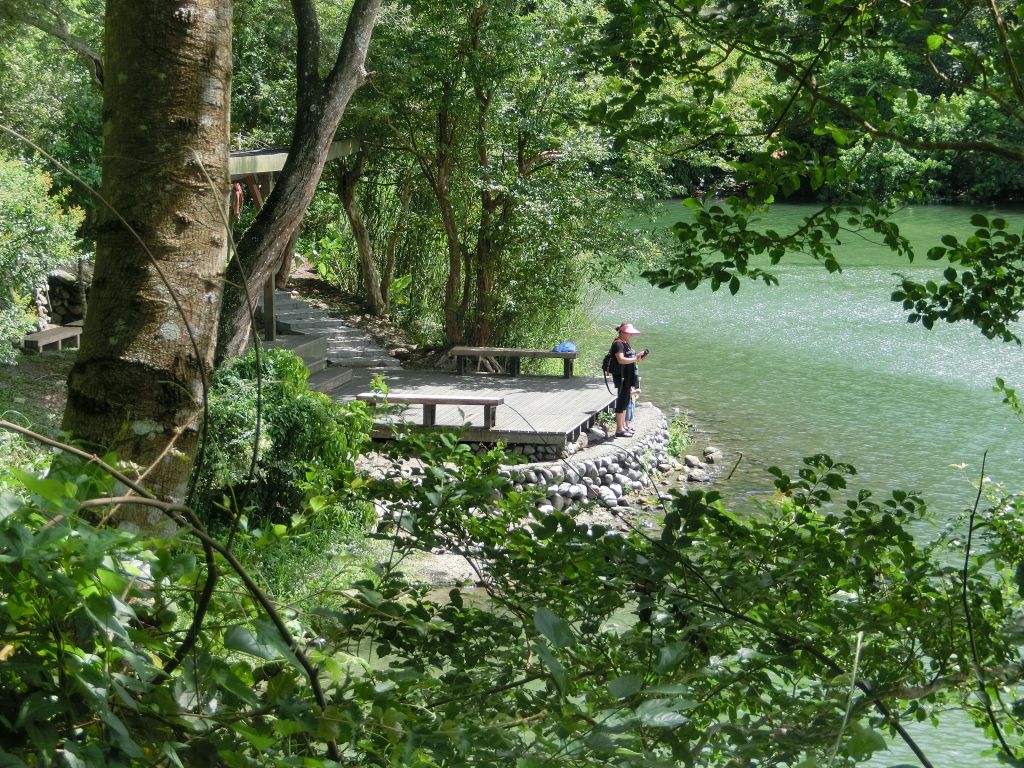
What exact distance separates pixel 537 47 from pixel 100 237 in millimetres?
11430

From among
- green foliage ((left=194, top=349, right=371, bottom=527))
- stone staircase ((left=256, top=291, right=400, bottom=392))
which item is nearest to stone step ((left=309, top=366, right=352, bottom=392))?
stone staircase ((left=256, top=291, right=400, bottom=392))

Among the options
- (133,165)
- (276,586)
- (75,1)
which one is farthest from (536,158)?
(133,165)

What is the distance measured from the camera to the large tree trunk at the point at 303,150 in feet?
12.4

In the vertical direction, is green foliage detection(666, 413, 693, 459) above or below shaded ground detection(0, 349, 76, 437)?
below

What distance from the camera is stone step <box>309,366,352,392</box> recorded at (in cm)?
1215

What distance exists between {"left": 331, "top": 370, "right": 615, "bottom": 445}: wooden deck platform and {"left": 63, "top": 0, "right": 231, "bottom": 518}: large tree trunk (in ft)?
27.9

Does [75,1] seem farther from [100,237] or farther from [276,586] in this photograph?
[100,237]

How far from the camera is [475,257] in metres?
14.3

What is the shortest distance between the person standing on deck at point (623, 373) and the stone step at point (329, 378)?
3387 mm

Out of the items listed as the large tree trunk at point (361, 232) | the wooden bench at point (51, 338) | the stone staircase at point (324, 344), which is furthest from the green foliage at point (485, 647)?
the large tree trunk at point (361, 232)

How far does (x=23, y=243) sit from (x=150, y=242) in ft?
29.9

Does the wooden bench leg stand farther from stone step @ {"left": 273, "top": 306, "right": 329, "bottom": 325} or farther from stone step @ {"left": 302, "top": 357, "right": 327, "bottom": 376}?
stone step @ {"left": 273, "top": 306, "right": 329, "bottom": 325}

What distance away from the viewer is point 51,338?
11648 mm

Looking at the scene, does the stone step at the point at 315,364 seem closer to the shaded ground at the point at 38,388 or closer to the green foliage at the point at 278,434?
the shaded ground at the point at 38,388
